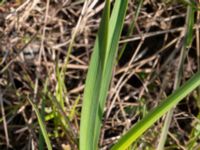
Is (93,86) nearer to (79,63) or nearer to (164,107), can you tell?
(164,107)

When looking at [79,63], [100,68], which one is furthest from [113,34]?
[79,63]

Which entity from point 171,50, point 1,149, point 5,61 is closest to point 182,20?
Result: point 171,50

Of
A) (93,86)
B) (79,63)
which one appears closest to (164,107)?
(93,86)

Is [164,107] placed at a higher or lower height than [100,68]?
lower

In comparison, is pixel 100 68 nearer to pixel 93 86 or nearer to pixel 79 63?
pixel 93 86

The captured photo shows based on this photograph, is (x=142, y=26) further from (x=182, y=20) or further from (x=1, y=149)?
(x=1, y=149)

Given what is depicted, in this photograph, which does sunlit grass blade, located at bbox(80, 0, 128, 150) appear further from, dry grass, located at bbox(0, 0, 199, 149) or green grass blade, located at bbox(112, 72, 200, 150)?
dry grass, located at bbox(0, 0, 199, 149)

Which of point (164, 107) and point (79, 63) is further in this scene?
point (79, 63)
